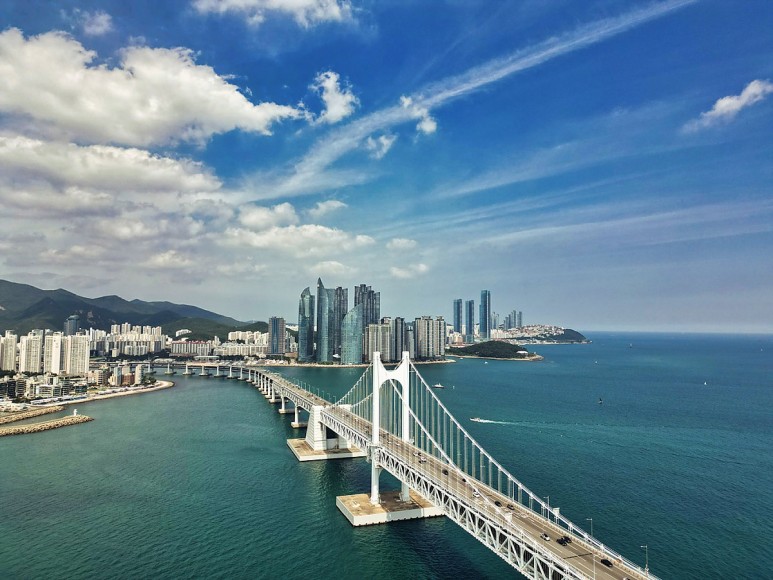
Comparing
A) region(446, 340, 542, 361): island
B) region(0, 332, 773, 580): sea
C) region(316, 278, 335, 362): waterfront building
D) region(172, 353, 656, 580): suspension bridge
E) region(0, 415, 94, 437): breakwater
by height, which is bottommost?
region(0, 332, 773, 580): sea

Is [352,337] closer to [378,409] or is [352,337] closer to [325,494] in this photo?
[325,494]

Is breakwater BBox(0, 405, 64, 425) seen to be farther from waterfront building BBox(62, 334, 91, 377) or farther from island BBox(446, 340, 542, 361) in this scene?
island BBox(446, 340, 542, 361)

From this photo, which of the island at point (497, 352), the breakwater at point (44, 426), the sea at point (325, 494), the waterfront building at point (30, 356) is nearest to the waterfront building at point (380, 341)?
the island at point (497, 352)

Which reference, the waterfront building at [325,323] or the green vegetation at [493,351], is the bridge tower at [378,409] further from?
the green vegetation at [493,351]

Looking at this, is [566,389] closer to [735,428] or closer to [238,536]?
[735,428]

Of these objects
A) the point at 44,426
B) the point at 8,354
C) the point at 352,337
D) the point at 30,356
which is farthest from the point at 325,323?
the point at 44,426

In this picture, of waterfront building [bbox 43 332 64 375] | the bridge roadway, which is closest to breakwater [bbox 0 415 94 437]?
waterfront building [bbox 43 332 64 375]
